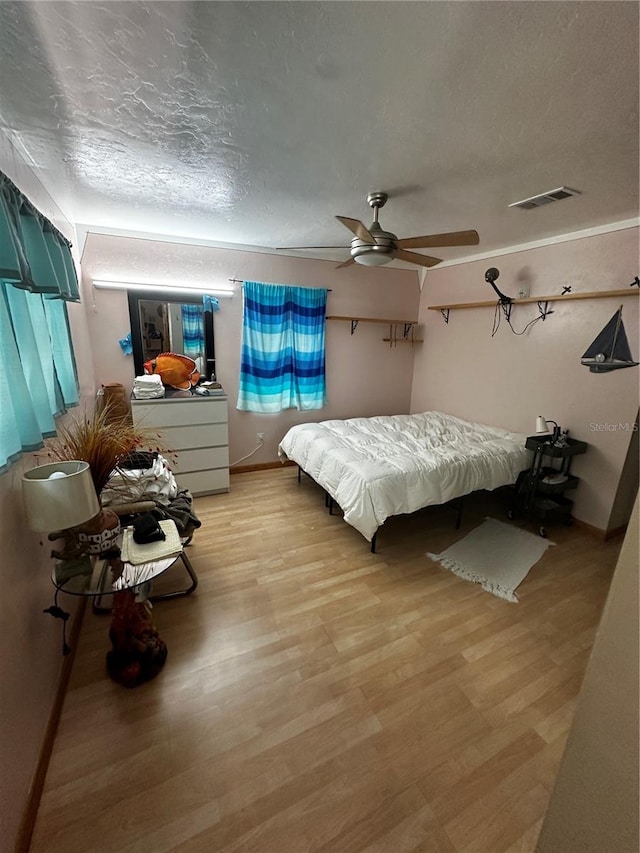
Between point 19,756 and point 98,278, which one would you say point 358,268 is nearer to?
point 98,278

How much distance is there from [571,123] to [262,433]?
3.37 meters

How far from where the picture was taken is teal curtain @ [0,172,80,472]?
3.44ft

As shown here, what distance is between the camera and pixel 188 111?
140 centimetres

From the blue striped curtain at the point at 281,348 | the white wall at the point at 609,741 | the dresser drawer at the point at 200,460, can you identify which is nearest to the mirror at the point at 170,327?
the blue striped curtain at the point at 281,348

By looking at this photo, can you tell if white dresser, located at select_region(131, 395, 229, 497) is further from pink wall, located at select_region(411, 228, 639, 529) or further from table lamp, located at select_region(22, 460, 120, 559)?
pink wall, located at select_region(411, 228, 639, 529)

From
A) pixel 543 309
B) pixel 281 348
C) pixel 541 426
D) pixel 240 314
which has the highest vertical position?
pixel 543 309

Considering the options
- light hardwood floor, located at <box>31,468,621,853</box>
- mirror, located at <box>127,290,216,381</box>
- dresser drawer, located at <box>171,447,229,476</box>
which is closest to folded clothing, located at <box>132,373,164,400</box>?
mirror, located at <box>127,290,216,381</box>

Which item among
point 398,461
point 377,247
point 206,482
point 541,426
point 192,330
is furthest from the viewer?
point 192,330

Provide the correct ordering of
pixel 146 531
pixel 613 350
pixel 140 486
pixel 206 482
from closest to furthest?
pixel 146 531 < pixel 140 486 < pixel 613 350 < pixel 206 482

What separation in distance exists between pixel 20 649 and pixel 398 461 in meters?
2.20

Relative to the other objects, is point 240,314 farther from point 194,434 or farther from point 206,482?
point 206,482

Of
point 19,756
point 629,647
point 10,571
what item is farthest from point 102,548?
point 629,647

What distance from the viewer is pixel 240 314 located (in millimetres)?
3602

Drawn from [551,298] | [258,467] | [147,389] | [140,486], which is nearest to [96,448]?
[140,486]
